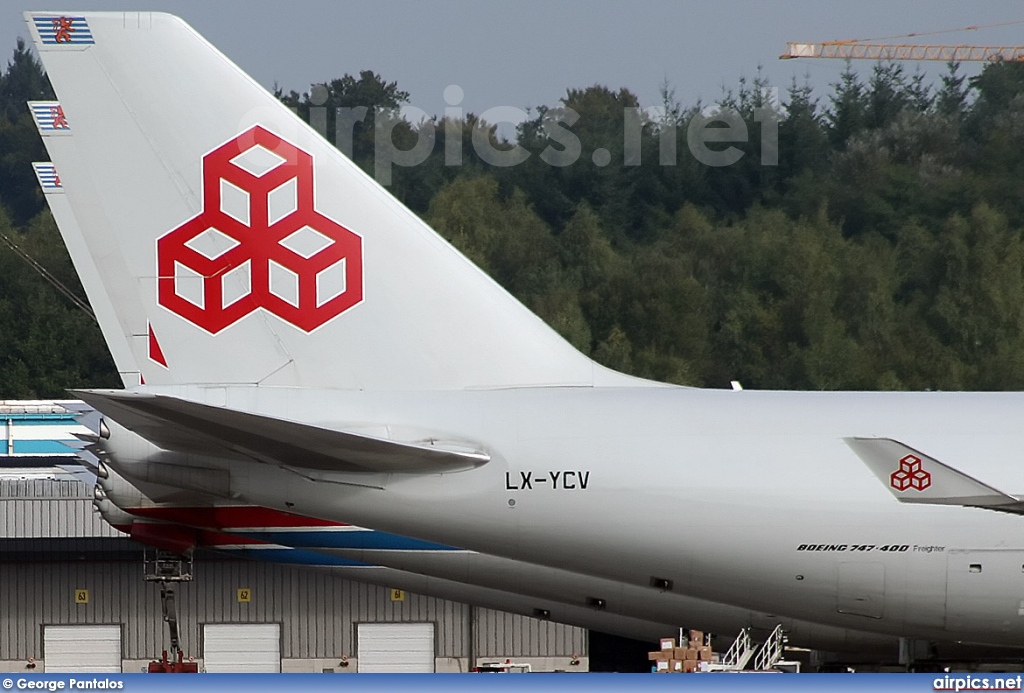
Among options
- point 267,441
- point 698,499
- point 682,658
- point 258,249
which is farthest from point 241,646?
point 698,499

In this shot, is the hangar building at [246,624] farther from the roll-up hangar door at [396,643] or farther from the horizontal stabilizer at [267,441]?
the horizontal stabilizer at [267,441]

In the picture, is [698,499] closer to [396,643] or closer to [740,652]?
[740,652]

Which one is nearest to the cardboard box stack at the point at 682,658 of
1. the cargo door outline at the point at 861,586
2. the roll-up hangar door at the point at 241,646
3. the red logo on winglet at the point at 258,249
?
the cargo door outline at the point at 861,586

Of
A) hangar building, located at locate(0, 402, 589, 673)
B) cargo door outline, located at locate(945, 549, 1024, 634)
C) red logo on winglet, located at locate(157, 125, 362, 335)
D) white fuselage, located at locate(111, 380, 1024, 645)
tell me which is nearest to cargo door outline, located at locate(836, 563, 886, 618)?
white fuselage, located at locate(111, 380, 1024, 645)

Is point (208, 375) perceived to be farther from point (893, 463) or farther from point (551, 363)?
point (893, 463)

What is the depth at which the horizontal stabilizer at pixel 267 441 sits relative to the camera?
13.4 meters

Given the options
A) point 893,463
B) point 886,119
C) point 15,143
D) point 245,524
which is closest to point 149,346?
point 245,524

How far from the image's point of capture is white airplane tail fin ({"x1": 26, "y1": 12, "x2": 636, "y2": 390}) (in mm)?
15250

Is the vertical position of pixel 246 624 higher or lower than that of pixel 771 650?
lower

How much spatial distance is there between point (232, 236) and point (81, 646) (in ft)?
50.5

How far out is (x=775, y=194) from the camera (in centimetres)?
4559

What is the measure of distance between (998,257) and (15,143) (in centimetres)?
5194

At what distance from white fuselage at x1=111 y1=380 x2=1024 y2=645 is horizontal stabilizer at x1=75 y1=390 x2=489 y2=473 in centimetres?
14

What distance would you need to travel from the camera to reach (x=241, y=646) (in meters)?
28.8
